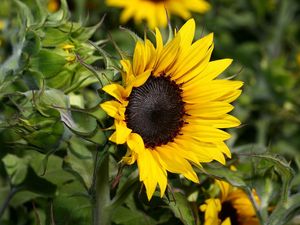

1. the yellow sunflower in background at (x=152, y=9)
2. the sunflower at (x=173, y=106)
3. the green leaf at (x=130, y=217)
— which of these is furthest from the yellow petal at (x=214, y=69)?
the yellow sunflower in background at (x=152, y=9)

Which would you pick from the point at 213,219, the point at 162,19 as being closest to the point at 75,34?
the point at 213,219

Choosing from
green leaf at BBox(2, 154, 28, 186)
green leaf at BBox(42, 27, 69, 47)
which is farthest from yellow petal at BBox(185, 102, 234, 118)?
green leaf at BBox(2, 154, 28, 186)

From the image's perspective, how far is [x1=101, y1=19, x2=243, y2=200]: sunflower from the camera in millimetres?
1417

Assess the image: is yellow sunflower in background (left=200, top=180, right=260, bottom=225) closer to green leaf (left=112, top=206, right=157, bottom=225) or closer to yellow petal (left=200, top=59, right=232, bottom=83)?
green leaf (left=112, top=206, right=157, bottom=225)

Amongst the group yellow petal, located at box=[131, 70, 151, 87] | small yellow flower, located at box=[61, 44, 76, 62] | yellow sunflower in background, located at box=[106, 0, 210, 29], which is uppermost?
yellow petal, located at box=[131, 70, 151, 87]

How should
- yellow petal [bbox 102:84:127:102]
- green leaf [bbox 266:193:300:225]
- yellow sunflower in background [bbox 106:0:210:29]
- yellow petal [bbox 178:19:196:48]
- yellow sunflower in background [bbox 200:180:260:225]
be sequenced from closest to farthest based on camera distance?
1. yellow petal [bbox 102:84:127:102]
2. yellow petal [bbox 178:19:196:48]
3. green leaf [bbox 266:193:300:225]
4. yellow sunflower in background [bbox 200:180:260:225]
5. yellow sunflower in background [bbox 106:0:210:29]

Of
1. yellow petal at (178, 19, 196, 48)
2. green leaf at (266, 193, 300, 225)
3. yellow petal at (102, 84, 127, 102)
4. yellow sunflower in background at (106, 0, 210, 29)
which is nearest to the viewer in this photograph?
yellow petal at (102, 84, 127, 102)

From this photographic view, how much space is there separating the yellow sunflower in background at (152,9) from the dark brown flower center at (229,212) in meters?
1.51

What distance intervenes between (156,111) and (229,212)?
0.37m

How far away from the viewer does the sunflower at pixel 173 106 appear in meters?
1.42

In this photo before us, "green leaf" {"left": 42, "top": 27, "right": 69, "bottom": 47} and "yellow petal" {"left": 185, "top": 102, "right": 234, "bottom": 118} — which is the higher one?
"yellow petal" {"left": 185, "top": 102, "right": 234, "bottom": 118}

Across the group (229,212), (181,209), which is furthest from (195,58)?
(229,212)

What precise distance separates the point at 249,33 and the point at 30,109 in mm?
2553

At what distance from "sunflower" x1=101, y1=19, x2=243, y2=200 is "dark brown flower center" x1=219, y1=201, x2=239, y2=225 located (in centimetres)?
29
